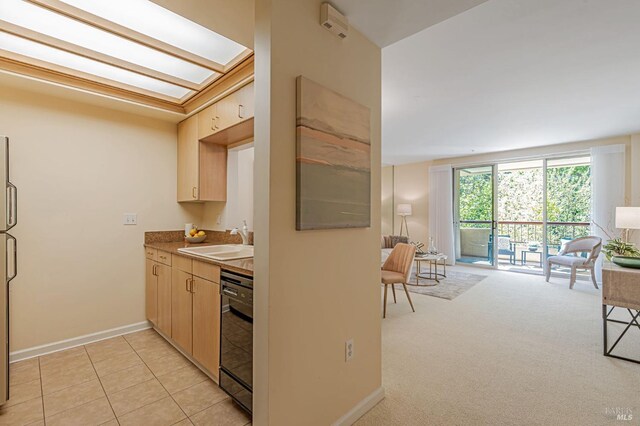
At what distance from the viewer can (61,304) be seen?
2.69 meters

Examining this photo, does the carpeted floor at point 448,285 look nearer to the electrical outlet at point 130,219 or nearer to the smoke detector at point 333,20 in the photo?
the smoke detector at point 333,20

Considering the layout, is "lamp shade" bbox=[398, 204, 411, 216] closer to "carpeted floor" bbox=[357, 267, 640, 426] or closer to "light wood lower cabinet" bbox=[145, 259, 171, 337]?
"carpeted floor" bbox=[357, 267, 640, 426]

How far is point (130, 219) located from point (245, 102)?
193 cm

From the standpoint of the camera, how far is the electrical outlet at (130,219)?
10.1ft

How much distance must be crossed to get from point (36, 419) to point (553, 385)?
3.49 m

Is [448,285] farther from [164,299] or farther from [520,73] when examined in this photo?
[164,299]

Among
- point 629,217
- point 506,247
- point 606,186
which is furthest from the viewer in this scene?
point 506,247

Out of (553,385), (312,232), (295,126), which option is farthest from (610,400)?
(295,126)

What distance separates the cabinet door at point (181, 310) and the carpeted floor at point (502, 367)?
1.48 meters

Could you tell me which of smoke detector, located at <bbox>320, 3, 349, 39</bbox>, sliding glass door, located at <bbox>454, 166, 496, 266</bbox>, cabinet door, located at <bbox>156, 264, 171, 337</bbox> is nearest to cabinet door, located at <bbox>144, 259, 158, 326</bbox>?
cabinet door, located at <bbox>156, 264, 171, 337</bbox>

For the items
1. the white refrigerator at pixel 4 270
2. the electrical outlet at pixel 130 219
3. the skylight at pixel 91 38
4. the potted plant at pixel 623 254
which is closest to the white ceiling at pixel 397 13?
the skylight at pixel 91 38

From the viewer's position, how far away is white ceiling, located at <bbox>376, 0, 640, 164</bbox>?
6.58ft

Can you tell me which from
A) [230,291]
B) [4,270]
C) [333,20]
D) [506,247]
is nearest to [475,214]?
[506,247]

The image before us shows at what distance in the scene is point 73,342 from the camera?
2.71 m
